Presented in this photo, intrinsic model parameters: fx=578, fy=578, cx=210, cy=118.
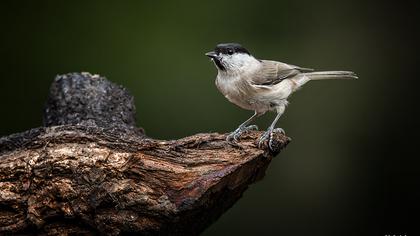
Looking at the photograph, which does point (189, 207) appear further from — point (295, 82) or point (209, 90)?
point (209, 90)

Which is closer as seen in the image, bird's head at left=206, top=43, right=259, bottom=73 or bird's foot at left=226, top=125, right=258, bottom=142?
bird's foot at left=226, top=125, right=258, bottom=142

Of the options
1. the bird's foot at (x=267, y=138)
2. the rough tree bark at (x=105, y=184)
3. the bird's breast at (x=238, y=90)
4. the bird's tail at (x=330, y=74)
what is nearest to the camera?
the rough tree bark at (x=105, y=184)

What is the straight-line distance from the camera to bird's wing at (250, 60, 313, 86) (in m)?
3.81

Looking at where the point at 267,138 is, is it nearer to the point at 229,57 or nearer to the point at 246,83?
the point at 246,83

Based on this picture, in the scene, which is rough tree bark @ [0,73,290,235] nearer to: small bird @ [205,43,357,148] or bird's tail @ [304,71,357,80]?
small bird @ [205,43,357,148]

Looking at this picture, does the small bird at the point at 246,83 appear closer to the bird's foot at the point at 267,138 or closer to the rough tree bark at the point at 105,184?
the bird's foot at the point at 267,138

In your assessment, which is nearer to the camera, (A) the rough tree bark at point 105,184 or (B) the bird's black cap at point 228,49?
(A) the rough tree bark at point 105,184

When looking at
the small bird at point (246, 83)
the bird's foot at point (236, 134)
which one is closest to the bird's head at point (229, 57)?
the small bird at point (246, 83)

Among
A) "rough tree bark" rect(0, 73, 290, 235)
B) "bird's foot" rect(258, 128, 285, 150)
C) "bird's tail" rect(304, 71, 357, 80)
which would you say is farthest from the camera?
"bird's tail" rect(304, 71, 357, 80)

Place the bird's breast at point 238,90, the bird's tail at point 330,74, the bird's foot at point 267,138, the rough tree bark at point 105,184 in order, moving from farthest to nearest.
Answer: the bird's tail at point 330,74, the bird's breast at point 238,90, the bird's foot at point 267,138, the rough tree bark at point 105,184

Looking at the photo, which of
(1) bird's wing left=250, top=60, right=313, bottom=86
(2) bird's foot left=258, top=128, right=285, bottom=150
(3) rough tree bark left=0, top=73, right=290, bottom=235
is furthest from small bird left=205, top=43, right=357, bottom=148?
(3) rough tree bark left=0, top=73, right=290, bottom=235

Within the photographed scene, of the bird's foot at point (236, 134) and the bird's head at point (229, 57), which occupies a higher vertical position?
the bird's head at point (229, 57)

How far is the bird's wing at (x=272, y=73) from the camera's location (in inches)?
150

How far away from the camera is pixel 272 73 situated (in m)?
3.96
